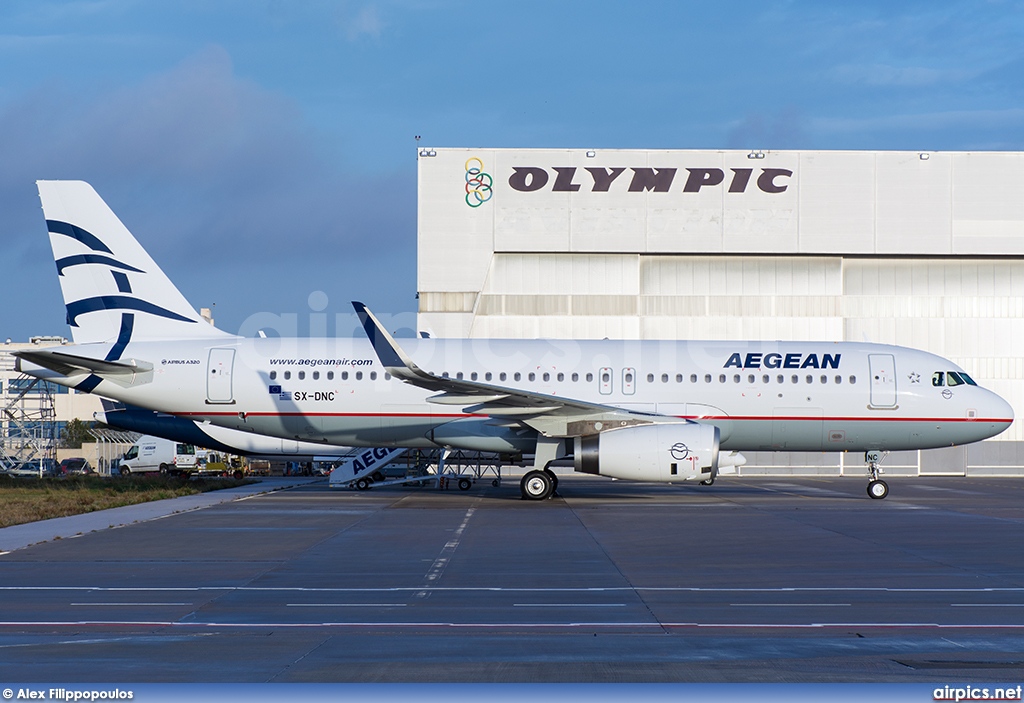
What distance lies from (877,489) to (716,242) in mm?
21506

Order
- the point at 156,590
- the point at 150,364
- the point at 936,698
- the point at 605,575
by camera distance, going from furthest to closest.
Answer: the point at 150,364 → the point at 605,575 → the point at 156,590 → the point at 936,698

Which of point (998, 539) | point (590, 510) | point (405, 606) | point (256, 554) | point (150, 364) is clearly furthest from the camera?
point (150, 364)

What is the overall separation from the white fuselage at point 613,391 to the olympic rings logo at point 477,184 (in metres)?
20.5

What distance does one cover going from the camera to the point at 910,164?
46312 mm

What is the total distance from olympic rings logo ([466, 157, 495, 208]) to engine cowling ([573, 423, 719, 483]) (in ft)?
80.9

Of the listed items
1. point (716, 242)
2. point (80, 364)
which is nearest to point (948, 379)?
point (716, 242)

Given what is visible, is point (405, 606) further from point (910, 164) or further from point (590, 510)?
point (910, 164)

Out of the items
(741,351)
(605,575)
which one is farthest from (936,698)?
(741,351)

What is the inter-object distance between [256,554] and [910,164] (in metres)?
40.2

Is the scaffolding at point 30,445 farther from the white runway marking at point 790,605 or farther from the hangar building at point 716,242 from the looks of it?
the white runway marking at point 790,605

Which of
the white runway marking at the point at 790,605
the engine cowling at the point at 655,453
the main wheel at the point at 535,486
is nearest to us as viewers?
the white runway marking at the point at 790,605

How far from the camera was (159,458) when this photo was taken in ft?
160

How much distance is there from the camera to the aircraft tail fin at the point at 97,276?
26.7 meters

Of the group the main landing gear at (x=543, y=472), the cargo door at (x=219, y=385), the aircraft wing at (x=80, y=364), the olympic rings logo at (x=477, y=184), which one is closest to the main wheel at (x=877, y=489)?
the main landing gear at (x=543, y=472)
